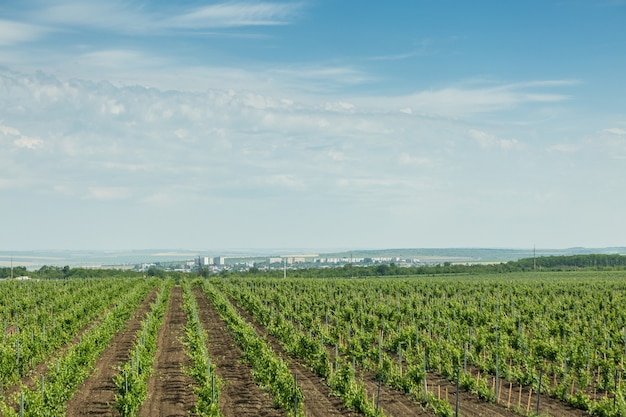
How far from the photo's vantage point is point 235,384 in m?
22.3

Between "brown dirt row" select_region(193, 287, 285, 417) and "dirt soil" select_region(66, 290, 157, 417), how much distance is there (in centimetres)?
308

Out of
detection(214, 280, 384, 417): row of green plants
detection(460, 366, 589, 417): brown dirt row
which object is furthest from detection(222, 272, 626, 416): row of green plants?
detection(214, 280, 384, 417): row of green plants

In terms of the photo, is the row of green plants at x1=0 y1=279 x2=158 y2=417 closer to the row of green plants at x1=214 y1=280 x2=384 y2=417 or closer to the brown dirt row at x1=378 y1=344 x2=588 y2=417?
the row of green plants at x1=214 y1=280 x2=384 y2=417

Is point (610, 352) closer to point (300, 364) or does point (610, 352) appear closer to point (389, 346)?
point (389, 346)

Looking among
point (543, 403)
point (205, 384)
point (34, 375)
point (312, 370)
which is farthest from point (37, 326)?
point (543, 403)

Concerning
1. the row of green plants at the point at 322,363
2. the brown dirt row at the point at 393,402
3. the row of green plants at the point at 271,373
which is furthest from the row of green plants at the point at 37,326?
the brown dirt row at the point at 393,402

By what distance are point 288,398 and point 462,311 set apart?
77.9 feet

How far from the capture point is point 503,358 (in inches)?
1018

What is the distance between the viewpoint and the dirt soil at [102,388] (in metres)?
19.0

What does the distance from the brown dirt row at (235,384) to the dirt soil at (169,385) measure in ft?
3.34

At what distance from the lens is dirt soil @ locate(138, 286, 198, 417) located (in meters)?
19.1

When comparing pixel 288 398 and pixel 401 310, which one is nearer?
pixel 288 398

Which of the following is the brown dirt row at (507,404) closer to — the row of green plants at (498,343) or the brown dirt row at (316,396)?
the row of green plants at (498,343)

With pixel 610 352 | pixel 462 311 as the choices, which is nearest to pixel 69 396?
pixel 610 352
